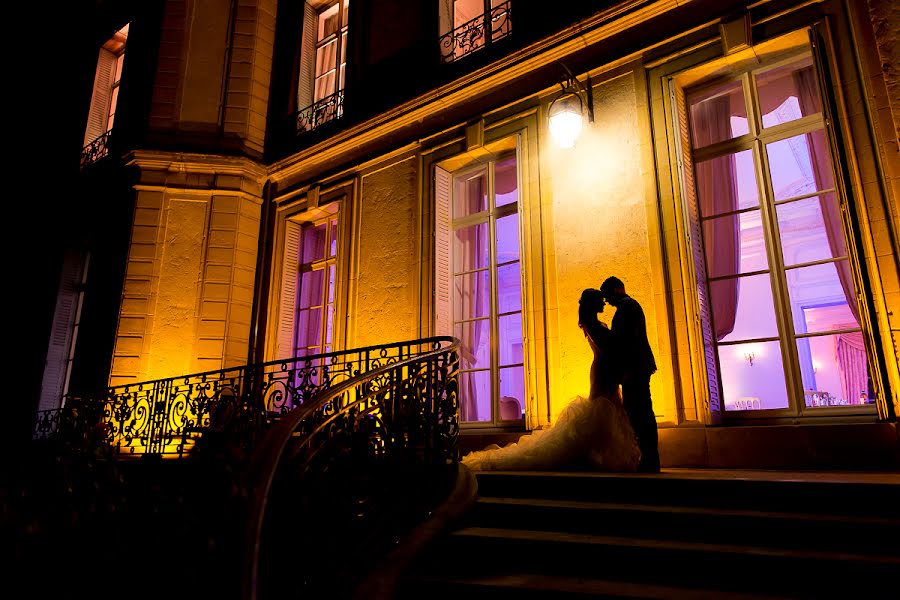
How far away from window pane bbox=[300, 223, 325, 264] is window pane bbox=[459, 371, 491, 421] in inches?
116

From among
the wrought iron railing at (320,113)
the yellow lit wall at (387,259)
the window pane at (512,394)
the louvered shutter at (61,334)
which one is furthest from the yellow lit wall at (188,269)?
the window pane at (512,394)

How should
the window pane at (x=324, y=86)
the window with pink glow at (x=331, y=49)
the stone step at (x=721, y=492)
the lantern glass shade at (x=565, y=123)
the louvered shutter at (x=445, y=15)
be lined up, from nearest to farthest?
the stone step at (x=721, y=492)
the lantern glass shade at (x=565, y=123)
the louvered shutter at (x=445, y=15)
the window with pink glow at (x=331, y=49)
the window pane at (x=324, y=86)

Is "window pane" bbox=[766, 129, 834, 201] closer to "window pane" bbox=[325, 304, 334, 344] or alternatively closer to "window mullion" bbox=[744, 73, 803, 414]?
"window mullion" bbox=[744, 73, 803, 414]

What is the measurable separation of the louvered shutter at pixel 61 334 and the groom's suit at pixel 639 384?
8.58 metres

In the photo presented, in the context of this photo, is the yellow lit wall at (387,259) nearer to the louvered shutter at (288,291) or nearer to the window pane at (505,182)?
the window pane at (505,182)

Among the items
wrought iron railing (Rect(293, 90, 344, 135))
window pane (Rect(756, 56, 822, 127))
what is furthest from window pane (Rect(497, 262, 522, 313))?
wrought iron railing (Rect(293, 90, 344, 135))

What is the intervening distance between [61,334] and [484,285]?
7022 millimetres

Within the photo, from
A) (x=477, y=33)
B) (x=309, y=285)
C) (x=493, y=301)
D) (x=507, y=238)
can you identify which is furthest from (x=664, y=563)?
(x=309, y=285)

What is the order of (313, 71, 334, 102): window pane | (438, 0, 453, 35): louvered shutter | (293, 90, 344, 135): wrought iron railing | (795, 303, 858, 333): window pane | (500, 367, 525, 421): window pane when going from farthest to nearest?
1. (313, 71, 334, 102): window pane
2. (293, 90, 344, 135): wrought iron railing
3. (438, 0, 453, 35): louvered shutter
4. (500, 367, 525, 421): window pane
5. (795, 303, 858, 333): window pane

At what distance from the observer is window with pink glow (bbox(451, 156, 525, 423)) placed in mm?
5602

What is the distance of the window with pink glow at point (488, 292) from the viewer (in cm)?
560

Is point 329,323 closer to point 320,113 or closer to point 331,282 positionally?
point 331,282

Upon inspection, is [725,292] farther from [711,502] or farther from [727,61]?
[711,502]

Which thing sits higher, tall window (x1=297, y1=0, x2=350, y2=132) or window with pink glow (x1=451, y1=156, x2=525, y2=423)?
tall window (x1=297, y1=0, x2=350, y2=132)
